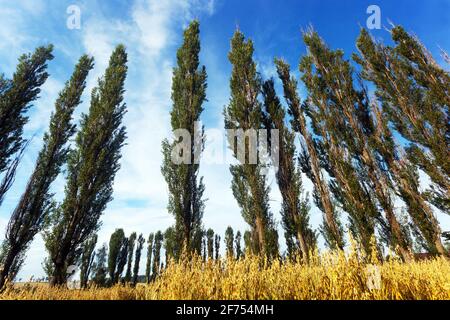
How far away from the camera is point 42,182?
466 inches

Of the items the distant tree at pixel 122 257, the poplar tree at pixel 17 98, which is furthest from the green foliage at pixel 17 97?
the distant tree at pixel 122 257

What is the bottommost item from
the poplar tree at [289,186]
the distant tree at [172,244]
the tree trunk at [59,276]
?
the tree trunk at [59,276]

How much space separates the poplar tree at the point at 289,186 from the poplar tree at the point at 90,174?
887 centimetres

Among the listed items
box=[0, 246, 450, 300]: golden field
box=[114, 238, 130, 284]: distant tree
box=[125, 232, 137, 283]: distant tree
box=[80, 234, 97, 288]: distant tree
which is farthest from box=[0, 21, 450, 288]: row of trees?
box=[125, 232, 137, 283]: distant tree

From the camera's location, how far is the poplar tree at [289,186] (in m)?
9.94

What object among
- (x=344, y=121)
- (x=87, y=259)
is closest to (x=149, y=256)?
(x=87, y=259)

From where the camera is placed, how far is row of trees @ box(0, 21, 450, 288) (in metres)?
9.93

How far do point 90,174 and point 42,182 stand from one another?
3061 millimetres

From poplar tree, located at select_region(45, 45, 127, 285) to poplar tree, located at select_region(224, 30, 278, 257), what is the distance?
6.66 meters

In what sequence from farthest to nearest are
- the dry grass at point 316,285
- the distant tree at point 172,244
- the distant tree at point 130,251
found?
the distant tree at point 130,251 → the distant tree at point 172,244 → the dry grass at point 316,285

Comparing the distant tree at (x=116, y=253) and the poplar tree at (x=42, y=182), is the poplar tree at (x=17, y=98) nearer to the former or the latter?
the poplar tree at (x=42, y=182)

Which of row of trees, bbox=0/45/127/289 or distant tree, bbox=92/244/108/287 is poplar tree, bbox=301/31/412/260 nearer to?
row of trees, bbox=0/45/127/289
